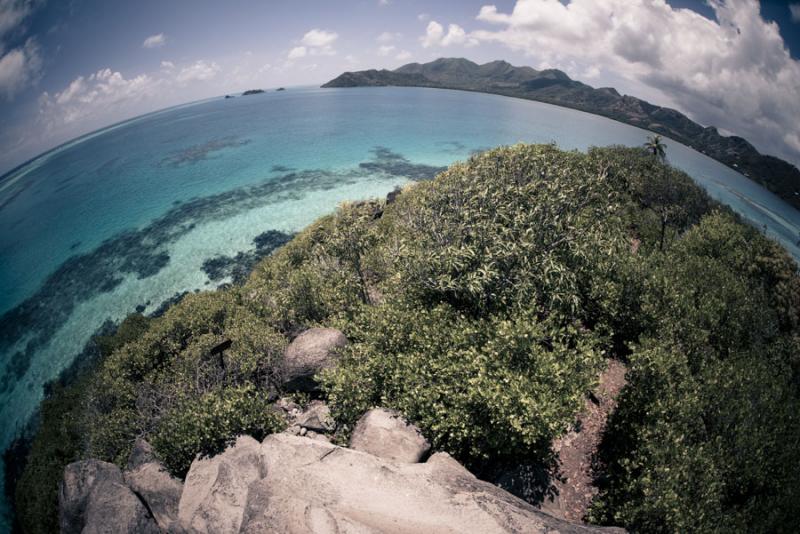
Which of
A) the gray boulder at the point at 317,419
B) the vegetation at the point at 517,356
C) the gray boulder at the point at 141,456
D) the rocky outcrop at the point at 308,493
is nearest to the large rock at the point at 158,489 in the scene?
the rocky outcrop at the point at 308,493

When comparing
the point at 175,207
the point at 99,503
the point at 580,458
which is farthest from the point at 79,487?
the point at 175,207

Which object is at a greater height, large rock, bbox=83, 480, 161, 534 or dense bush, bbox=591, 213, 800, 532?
dense bush, bbox=591, 213, 800, 532

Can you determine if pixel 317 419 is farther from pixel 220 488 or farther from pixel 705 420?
pixel 705 420

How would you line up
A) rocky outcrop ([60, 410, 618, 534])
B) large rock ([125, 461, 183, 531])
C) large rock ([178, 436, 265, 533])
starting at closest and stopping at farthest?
rocky outcrop ([60, 410, 618, 534]) < large rock ([178, 436, 265, 533]) < large rock ([125, 461, 183, 531])

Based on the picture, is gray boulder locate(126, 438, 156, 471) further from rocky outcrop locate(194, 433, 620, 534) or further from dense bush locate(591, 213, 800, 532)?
dense bush locate(591, 213, 800, 532)

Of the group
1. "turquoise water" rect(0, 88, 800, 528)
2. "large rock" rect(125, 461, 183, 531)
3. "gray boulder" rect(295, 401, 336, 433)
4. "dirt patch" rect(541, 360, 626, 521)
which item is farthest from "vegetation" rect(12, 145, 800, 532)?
"turquoise water" rect(0, 88, 800, 528)

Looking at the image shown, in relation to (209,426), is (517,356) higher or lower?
higher

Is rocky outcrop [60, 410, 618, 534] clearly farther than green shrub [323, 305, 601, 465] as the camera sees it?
No
